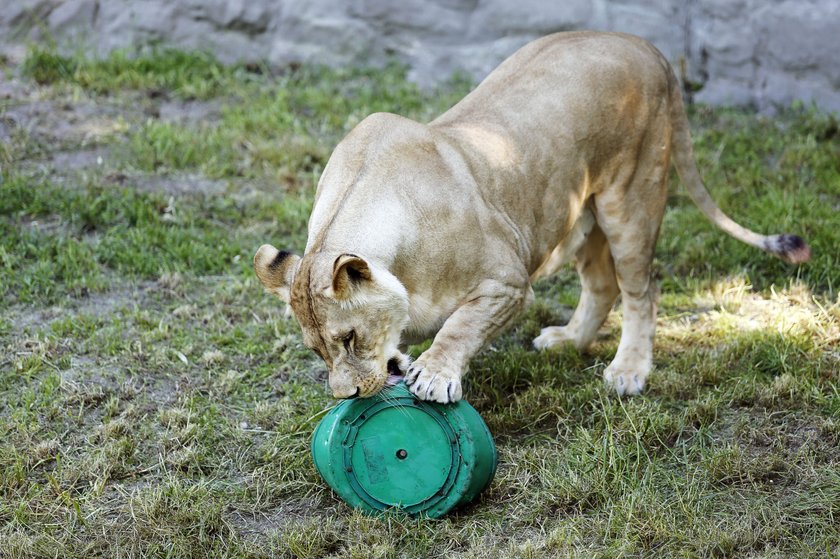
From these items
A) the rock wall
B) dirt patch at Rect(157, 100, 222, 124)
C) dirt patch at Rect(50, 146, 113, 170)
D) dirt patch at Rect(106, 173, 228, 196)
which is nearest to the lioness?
dirt patch at Rect(106, 173, 228, 196)

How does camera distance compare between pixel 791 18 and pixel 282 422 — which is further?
pixel 791 18

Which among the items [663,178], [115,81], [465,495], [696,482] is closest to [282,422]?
[465,495]

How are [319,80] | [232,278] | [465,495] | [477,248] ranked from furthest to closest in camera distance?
1. [319,80]
2. [232,278]
3. [477,248]
4. [465,495]

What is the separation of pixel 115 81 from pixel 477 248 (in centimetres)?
503

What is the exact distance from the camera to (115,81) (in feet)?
28.0

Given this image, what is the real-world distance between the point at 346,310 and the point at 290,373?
150 cm

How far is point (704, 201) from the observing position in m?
5.79

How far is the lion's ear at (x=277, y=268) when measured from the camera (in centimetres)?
421

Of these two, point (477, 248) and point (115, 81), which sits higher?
point (477, 248)

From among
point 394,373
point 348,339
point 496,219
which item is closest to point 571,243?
point 496,219

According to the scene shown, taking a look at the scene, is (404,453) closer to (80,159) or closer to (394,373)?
(394,373)

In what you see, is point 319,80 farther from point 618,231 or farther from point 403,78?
point 618,231

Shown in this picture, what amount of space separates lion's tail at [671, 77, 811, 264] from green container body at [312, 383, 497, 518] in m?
2.23

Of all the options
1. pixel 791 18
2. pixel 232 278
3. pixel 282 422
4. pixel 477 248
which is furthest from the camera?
pixel 791 18
